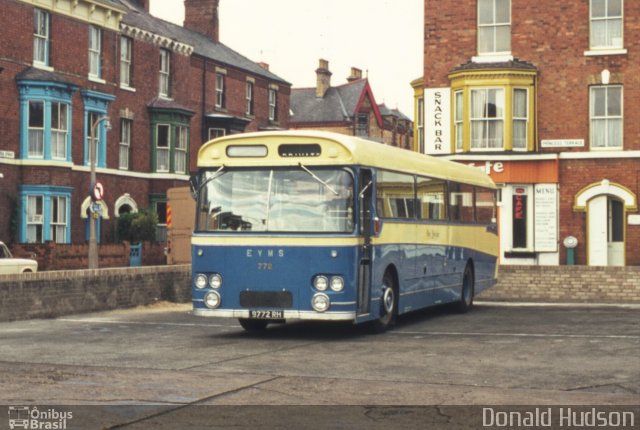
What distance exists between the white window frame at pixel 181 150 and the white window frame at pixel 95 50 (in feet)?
19.5

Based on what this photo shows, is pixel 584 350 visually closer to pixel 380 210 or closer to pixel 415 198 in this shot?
pixel 380 210

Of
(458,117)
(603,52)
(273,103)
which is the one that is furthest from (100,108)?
(603,52)

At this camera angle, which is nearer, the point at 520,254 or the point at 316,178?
the point at 316,178

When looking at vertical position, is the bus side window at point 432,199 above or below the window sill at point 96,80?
below

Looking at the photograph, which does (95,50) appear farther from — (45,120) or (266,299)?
(266,299)

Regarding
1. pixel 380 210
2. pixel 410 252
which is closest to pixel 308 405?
pixel 380 210

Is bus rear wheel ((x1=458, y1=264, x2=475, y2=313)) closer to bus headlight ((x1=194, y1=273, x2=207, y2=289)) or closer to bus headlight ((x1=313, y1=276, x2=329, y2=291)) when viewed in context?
bus headlight ((x1=313, y1=276, x2=329, y2=291))

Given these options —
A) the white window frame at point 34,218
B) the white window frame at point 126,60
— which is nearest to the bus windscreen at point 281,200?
the white window frame at point 34,218

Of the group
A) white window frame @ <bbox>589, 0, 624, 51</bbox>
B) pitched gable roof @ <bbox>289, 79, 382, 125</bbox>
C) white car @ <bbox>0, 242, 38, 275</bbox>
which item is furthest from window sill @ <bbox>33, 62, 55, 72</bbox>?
pitched gable roof @ <bbox>289, 79, 382, 125</bbox>

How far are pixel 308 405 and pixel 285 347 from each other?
5226 mm

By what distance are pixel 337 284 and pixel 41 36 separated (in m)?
28.1

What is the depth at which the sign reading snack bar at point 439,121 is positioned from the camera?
3475 centimetres

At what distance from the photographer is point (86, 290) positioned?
2145 cm

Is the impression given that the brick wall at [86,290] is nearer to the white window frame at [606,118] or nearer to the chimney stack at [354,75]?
the white window frame at [606,118]
